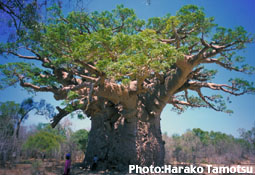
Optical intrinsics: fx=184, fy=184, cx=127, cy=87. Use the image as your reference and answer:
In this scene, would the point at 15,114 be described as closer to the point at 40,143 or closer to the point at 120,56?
the point at 40,143

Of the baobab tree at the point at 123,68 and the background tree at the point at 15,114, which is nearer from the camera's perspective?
the baobab tree at the point at 123,68

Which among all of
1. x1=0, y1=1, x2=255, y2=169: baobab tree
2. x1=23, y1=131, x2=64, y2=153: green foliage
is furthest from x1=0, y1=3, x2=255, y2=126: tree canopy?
x1=23, y1=131, x2=64, y2=153: green foliage

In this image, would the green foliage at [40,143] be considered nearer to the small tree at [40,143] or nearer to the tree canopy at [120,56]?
the small tree at [40,143]

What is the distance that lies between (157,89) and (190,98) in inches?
97.6

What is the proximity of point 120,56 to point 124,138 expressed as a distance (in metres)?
3.18

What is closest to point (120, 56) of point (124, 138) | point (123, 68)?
point (123, 68)

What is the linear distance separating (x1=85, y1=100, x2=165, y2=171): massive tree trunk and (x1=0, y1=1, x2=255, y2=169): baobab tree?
3 cm

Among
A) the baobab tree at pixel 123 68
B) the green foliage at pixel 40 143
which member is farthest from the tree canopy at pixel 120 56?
the green foliage at pixel 40 143

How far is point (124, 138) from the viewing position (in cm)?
618

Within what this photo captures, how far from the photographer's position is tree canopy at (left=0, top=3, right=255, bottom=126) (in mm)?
4102

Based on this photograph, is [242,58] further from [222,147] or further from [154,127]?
[222,147]

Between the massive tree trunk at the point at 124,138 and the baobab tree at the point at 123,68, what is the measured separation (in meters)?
0.03

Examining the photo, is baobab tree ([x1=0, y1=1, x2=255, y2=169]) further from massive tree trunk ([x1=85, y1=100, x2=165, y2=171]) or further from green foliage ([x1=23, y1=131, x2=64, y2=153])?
green foliage ([x1=23, y1=131, x2=64, y2=153])

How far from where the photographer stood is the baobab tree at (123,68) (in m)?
4.20
